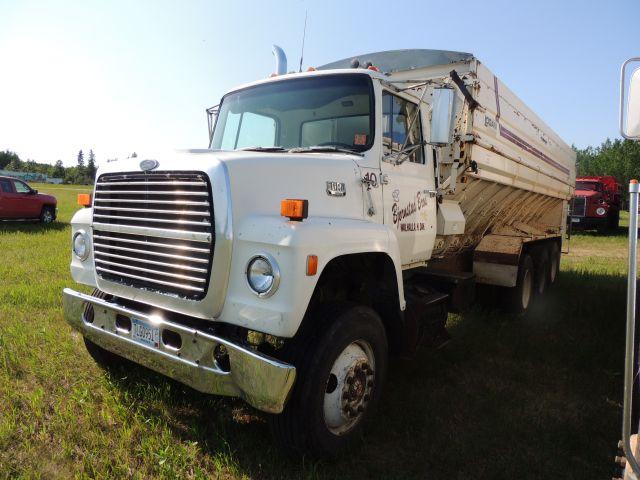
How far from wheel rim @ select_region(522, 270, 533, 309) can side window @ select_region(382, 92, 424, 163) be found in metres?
3.51

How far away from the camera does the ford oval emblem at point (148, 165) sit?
2.81 m

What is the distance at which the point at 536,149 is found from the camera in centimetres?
726

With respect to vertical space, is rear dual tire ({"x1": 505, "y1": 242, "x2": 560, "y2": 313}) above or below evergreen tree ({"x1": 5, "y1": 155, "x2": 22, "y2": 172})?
below

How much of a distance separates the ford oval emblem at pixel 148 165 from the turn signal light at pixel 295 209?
88cm

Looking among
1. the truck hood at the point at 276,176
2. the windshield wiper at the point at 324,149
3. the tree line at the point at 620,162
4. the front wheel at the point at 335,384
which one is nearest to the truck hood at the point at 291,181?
the truck hood at the point at 276,176

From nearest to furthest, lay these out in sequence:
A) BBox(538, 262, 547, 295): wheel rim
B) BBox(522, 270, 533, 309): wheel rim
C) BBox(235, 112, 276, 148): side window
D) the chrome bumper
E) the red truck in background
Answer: the chrome bumper → BBox(235, 112, 276, 148): side window → BBox(522, 270, 533, 309): wheel rim → BBox(538, 262, 547, 295): wheel rim → the red truck in background

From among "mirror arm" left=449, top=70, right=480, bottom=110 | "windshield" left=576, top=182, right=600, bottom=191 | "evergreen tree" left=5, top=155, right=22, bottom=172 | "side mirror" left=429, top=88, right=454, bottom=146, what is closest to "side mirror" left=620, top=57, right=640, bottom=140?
"side mirror" left=429, top=88, right=454, bottom=146

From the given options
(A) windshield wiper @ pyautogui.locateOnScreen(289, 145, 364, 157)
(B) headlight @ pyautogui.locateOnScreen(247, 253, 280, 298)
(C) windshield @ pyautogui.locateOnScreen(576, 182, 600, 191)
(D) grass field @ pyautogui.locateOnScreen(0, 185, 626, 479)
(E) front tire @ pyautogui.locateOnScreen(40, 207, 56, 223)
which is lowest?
(D) grass field @ pyautogui.locateOnScreen(0, 185, 626, 479)

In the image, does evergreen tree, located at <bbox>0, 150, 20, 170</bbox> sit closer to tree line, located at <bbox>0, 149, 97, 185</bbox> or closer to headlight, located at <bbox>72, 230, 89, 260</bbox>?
tree line, located at <bbox>0, 149, 97, 185</bbox>

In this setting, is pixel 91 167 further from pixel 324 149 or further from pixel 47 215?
pixel 324 149

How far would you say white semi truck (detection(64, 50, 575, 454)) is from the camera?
252 cm

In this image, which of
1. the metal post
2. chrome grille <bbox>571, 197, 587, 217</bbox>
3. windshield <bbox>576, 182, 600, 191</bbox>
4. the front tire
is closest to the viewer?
the metal post

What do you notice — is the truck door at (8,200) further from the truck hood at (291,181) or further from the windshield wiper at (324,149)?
the truck hood at (291,181)

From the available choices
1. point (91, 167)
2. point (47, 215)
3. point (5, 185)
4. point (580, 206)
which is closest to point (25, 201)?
point (5, 185)
